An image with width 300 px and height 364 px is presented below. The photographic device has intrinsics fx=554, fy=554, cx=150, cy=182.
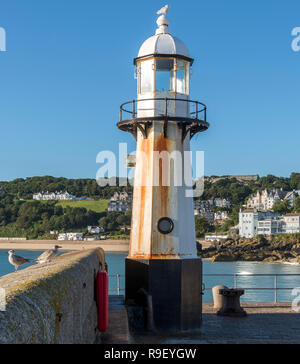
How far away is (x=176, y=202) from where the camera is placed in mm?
11828

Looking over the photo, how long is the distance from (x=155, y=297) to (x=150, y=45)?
551 centimetres

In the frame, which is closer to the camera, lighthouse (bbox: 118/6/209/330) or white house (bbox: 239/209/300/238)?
lighthouse (bbox: 118/6/209/330)

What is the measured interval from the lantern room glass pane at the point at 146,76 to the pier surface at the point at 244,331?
5099mm

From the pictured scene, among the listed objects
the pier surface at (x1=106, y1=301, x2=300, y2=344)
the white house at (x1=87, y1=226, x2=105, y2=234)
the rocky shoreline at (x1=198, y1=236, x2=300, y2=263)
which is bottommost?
the rocky shoreline at (x1=198, y1=236, x2=300, y2=263)

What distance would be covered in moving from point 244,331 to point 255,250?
98.7m

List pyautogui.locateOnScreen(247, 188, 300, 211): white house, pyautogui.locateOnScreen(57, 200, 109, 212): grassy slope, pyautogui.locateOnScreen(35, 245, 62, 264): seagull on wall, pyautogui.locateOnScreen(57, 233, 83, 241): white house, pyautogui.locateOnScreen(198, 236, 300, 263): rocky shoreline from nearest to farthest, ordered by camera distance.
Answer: pyautogui.locateOnScreen(35, 245, 62, 264): seagull on wall
pyautogui.locateOnScreen(198, 236, 300, 263): rocky shoreline
pyautogui.locateOnScreen(57, 233, 83, 241): white house
pyautogui.locateOnScreen(57, 200, 109, 212): grassy slope
pyautogui.locateOnScreen(247, 188, 300, 211): white house

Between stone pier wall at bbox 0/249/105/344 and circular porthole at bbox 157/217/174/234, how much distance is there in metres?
4.98

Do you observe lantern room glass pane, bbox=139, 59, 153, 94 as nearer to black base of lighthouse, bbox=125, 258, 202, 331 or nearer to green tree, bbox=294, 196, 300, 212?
black base of lighthouse, bbox=125, 258, 202, 331

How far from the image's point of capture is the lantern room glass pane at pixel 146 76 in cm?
1227

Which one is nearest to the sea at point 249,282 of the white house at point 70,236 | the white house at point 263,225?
the white house at point 70,236

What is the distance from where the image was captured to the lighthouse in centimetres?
1158

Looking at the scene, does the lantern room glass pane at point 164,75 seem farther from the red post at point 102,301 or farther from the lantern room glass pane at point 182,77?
the red post at point 102,301

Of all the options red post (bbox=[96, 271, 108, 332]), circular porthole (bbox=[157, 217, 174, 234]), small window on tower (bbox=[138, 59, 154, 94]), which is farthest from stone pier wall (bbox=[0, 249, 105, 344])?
small window on tower (bbox=[138, 59, 154, 94])
